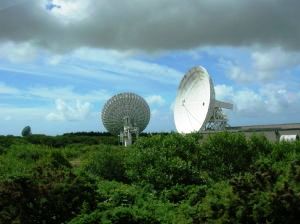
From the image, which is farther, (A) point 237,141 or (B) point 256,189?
(A) point 237,141

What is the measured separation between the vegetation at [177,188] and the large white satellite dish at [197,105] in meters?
27.9

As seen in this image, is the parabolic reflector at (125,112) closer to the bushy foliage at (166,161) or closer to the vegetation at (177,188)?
the vegetation at (177,188)

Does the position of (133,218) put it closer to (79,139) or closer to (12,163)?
(12,163)

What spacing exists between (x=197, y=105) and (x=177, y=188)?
36.8 m

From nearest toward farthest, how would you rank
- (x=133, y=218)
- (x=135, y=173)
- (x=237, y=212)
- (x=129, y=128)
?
(x=237, y=212)
(x=133, y=218)
(x=135, y=173)
(x=129, y=128)

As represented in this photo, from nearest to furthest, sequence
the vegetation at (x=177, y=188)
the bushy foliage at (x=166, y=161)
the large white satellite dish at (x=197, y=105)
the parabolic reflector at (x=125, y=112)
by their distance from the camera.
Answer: the vegetation at (x=177, y=188) → the bushy foliage at (x=166, y=161) → the large white satellite dish at (x=197, y=105) → the parabolic reflector at (x=125, y=112)

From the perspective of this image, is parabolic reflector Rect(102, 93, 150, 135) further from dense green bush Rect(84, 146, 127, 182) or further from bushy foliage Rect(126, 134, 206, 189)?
bushy foliage Rect(126, 134, 206, 189)

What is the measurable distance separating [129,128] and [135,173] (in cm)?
5779

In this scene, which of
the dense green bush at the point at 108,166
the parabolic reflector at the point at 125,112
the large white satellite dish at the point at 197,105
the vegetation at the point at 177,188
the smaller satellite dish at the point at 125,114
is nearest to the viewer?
the vegetation at the point at 177,188

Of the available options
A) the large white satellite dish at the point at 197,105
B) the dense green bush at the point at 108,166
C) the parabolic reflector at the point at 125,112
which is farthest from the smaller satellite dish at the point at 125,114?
the dense green bush at the point at 108,166

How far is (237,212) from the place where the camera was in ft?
32.5

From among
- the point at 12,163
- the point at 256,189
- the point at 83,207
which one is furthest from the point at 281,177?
the point at 12,163

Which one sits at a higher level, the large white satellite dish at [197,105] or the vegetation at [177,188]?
the large white satellite dish at [197,105]

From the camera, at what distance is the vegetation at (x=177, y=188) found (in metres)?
10.0
